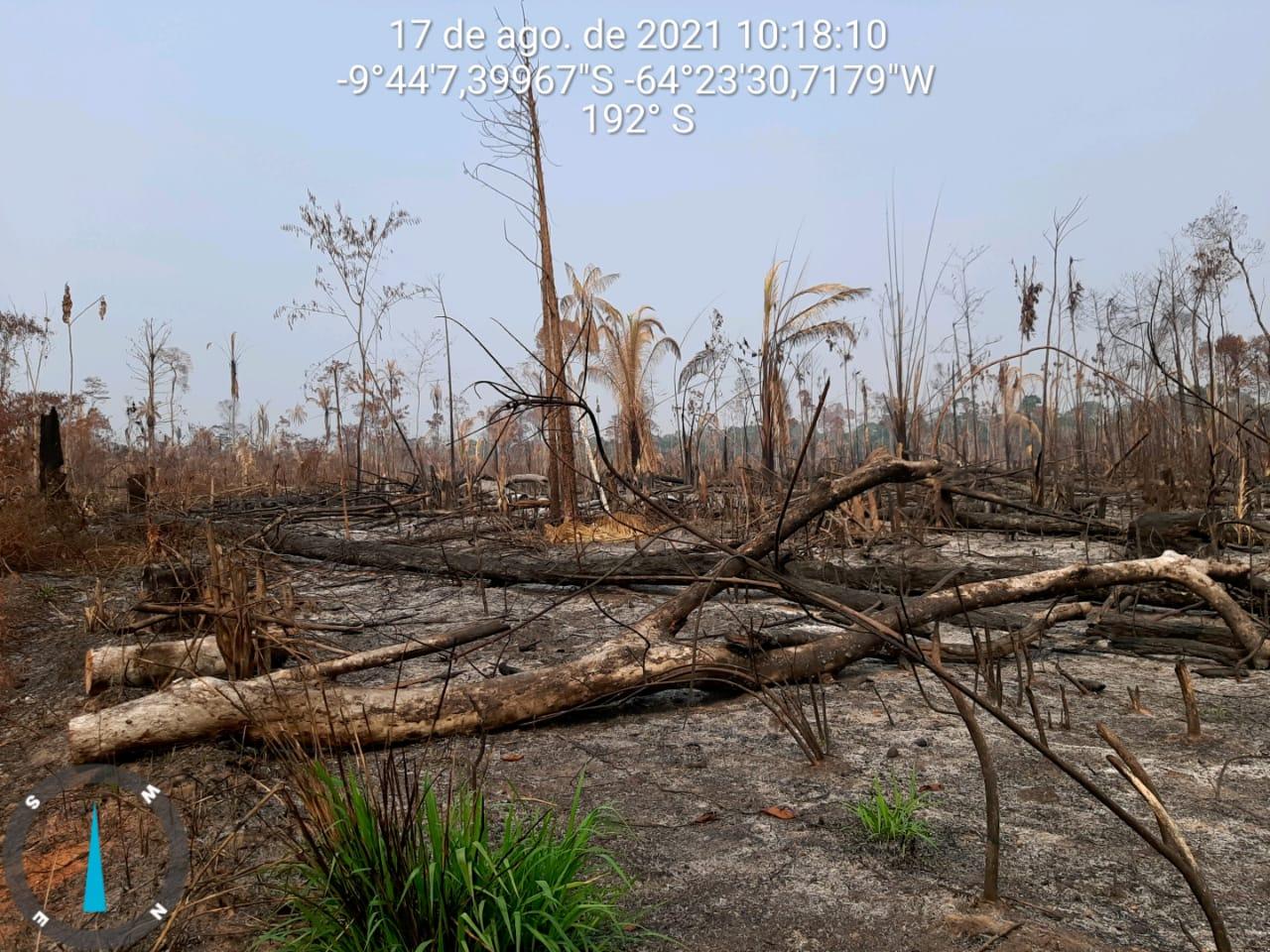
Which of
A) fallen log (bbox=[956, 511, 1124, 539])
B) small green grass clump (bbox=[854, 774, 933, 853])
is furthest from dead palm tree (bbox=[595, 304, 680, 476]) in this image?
small green grass clump (bbox=[854, 774, 933, 853])

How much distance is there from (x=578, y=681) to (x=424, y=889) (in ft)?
4.55

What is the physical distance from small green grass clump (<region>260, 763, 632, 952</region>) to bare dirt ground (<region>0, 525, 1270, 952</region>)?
0.44 feet

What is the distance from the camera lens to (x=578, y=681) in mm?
2809

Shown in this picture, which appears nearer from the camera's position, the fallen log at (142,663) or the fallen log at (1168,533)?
the fallen log at (142,663)

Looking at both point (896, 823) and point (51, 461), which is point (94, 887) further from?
point (51, 461)

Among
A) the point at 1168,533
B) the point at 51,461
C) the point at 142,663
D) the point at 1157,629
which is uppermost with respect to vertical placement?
the point at 51,461

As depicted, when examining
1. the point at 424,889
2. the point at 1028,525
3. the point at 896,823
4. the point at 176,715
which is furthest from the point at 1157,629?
the point at 176,715

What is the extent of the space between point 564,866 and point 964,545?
5.55 metres

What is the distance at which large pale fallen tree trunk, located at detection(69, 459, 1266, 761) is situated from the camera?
95.3 inches

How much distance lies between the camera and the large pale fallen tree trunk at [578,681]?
2422 millimetres

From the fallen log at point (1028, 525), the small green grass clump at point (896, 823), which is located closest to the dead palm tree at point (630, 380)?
the fallen log at point (1028, 525)

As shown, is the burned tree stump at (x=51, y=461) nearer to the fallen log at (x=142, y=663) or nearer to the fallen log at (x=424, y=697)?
the fallen log at (x=142, y=663)

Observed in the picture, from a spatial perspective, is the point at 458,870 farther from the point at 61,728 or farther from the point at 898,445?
the point at 898,445

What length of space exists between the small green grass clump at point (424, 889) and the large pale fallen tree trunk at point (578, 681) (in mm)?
534
